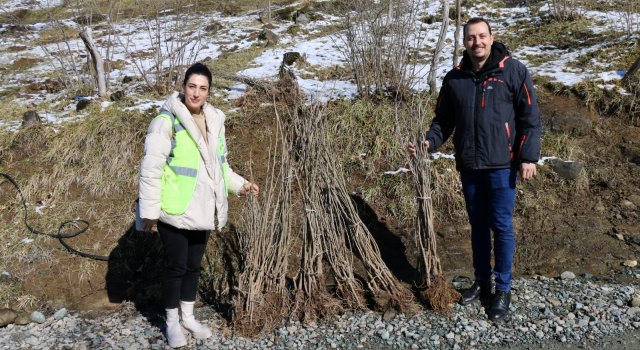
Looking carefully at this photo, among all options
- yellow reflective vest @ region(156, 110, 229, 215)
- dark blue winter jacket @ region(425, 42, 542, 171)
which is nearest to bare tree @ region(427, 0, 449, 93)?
dark blue winter jacket @ region(425, 42, 542, 171)

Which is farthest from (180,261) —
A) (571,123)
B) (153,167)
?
(571,123)

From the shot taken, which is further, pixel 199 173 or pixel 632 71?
pixel 632 71

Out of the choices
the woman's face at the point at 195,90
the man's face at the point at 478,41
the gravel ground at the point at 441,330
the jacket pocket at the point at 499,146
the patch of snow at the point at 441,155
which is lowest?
the gravel ground at the point at 441,330

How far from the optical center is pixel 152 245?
461cm

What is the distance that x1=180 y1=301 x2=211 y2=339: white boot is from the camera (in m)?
3.11

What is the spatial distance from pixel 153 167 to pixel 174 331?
1176 millimetres

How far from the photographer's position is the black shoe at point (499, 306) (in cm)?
323

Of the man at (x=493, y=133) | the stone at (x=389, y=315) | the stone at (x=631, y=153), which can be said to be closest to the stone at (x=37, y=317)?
the stone at (x=389, y=315)

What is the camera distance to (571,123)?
577cm

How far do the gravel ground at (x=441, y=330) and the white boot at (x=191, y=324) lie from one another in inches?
2.4

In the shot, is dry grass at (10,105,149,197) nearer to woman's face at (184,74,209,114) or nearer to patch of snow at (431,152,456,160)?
woman's face at (184,74,209,114)

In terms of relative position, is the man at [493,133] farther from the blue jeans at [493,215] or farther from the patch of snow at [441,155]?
the patch of snow at [441,155]

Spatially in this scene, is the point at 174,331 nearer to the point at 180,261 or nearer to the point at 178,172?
the point at 180,261

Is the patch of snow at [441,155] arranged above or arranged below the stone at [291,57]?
below
